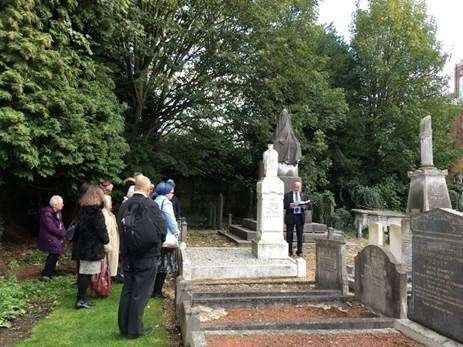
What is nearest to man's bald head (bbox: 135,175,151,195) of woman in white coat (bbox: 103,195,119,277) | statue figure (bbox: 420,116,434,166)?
woman in white coat (bbox: 103,195,119,277)

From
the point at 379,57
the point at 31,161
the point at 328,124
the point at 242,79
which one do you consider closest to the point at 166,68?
the point at 242,79

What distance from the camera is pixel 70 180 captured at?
1297cm

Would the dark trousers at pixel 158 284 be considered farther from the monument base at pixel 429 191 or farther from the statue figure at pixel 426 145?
the statue figure at pixel 426 145

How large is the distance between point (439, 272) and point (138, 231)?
12.0 ft

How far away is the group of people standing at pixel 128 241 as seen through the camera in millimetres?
6082

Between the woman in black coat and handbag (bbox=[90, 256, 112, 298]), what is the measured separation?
491 millimetres

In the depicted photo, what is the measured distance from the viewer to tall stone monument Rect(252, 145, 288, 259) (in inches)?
462

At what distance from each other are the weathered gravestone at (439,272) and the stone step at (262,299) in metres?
1.55

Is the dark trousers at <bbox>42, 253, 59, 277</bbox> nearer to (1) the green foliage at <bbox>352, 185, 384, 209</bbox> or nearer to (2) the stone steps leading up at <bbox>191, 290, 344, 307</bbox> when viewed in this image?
(2) the stone steps leading up at <bbox>191, 290, 344, 307</bbox>

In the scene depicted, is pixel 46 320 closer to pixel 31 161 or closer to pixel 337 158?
pixel 31 161

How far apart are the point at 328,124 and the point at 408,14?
31.4 ft

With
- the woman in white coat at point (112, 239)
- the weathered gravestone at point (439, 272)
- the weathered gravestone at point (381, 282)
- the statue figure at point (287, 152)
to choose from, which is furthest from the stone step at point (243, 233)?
the weathered gravestone at point (439, 272)

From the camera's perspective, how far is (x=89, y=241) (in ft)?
24.9

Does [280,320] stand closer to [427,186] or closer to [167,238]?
[167,238]
